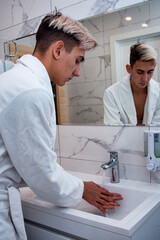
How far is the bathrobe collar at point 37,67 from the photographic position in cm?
97

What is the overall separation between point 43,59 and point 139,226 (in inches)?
30.5

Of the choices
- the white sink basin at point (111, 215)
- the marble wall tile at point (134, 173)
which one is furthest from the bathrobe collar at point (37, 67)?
the marble wall tile at point (134, 173)

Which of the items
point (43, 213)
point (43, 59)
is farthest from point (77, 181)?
point (43, 59)

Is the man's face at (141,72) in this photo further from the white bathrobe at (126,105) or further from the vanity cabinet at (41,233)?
the vanity cabinet at (41,233)

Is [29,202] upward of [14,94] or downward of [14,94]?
downward

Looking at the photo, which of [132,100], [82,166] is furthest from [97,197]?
[132,100]

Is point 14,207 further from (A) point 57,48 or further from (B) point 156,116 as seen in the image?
(B) point 156,116

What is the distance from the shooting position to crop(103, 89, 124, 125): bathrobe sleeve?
140cm

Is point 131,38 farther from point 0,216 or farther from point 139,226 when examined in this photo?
point 0,216

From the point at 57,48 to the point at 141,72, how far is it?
0.52 m

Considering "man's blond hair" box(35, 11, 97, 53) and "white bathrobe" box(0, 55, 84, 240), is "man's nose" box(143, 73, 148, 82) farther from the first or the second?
"white bathrobe" box(0, 55, 84, 240)

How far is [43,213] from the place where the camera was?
1.09 m

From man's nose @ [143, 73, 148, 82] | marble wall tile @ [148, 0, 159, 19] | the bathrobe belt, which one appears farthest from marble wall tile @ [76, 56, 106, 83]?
the bathrobe belt

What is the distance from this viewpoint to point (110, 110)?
143cm
